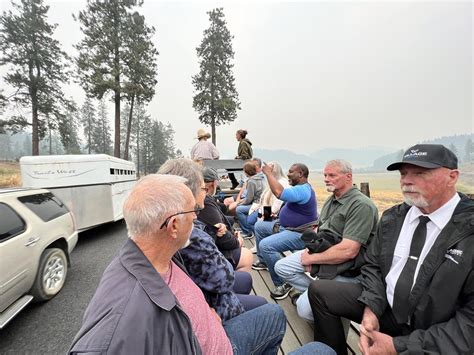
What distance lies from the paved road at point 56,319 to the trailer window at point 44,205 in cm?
114

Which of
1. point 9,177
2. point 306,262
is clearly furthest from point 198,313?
point 9,177

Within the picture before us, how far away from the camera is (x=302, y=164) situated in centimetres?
321

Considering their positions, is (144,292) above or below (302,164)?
below

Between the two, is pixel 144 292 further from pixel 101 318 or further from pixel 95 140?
pixel 95 140

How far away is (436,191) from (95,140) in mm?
56959

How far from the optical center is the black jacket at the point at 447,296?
1.28 meters

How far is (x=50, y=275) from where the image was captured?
355 centimetres

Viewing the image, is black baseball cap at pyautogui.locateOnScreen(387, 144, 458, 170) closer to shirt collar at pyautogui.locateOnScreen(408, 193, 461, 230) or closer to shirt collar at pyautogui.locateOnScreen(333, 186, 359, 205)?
shirt collar at pyautogui.locateOnScreen(408, 193, 461, 230)

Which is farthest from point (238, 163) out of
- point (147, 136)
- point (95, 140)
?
point (95, 140)

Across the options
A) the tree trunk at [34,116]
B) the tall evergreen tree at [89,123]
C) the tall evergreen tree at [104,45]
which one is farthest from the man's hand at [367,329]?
the tall evergreen tree at [89,123]

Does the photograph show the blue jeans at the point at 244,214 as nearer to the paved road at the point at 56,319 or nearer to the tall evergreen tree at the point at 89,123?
the paved road at the point at 56,319

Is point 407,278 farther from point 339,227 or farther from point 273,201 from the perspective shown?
point 273,201

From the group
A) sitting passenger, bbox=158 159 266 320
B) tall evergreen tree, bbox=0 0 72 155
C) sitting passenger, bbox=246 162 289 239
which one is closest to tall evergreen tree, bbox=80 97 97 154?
tall evergreen tree, bbox=0 0 72 155

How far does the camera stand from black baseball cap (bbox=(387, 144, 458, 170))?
1525 mm
